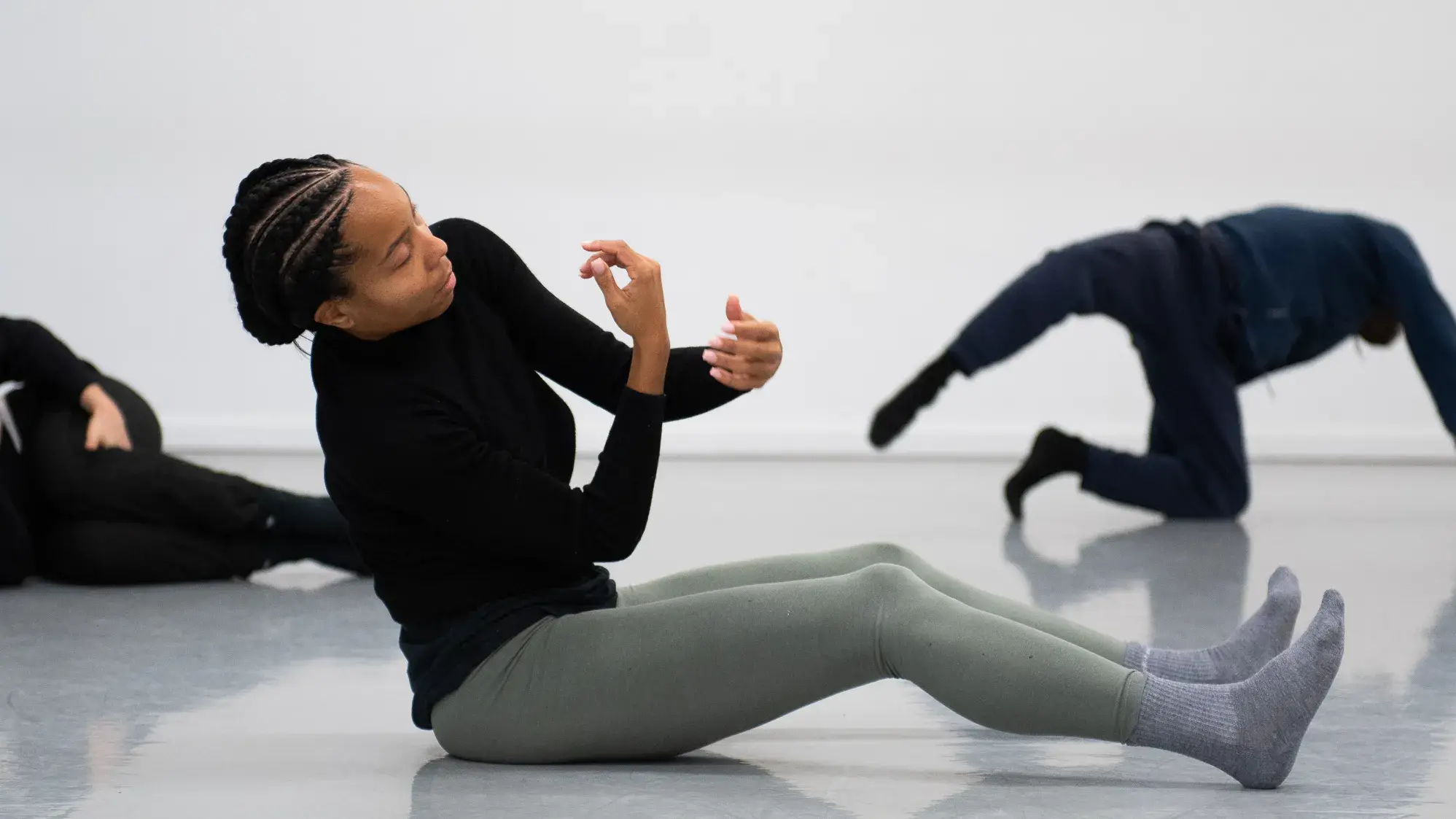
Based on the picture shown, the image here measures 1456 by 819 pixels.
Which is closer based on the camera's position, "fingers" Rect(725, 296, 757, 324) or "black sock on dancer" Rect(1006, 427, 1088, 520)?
"fingers" Rect(725, 296, 757, 324)

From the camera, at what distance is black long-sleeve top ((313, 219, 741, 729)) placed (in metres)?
1.48

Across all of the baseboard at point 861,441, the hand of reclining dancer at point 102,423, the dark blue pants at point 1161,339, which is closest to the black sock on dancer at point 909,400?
the dark blue pants at point 1161,339

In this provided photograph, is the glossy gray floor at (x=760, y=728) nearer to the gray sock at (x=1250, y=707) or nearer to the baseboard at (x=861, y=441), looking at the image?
the gray sock at (x=1250, y=707)

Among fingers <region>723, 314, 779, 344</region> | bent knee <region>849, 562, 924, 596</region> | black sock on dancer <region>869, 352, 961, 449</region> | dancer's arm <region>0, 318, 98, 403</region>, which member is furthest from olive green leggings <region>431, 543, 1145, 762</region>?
black sock on dancer <region>869, 352, 961, 449</region>

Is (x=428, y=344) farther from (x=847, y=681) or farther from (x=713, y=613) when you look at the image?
(x=847, y=681)

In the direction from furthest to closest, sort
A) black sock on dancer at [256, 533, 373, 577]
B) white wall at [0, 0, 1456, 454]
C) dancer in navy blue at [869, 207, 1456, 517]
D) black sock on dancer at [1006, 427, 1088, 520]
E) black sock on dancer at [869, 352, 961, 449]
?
white wall at [0, 0, 1456, 454], black sock on dancer at [1006, 427, 1088, 520], dancer in navy blue at [869, 207, 1456, 517], black sock on dancer at [869, 352, 961, 449], black sock on dancer at [256, 533, 373, 577]

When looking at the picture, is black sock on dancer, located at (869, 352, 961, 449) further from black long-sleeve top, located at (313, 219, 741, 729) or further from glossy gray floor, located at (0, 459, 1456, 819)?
black long-sleeve top, located at (313, 219, 741, 729)

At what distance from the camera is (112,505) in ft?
9.29

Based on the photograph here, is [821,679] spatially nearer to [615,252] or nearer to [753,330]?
[753,330]

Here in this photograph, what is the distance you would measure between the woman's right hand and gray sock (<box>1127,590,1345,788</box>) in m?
0.58

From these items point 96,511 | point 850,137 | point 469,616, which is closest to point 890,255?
point 850,137

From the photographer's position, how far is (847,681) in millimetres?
1532

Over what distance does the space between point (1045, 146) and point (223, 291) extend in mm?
2855

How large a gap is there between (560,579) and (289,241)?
1.45 ft
